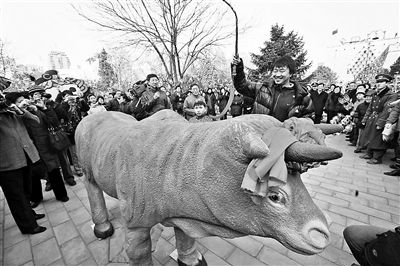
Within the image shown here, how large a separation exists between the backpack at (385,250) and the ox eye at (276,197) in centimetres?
112

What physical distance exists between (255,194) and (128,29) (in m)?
12.7

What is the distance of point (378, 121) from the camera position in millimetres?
→ 5305

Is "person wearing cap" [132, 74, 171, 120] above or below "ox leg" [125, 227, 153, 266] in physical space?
above

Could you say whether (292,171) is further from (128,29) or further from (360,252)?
(128,29)

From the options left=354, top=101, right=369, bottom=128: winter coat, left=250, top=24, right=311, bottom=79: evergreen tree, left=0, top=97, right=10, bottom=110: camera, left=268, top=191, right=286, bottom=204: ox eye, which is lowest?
left=354, top=101, right=369, bottom=128: winter coat

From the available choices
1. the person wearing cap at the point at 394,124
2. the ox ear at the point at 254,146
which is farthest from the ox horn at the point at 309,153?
the person wearing cap at the point at 394,124

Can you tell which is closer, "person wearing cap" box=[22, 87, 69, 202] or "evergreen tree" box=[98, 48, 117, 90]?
"person wearing cap" box=[22, 87, 69, 202]

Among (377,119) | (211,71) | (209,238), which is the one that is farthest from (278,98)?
(211,71)

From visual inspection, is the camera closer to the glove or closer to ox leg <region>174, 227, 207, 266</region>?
ox leg <region>174, 227, 207, 266</region>

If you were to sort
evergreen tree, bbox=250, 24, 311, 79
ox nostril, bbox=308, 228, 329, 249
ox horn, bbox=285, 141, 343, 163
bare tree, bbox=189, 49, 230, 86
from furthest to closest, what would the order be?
bare tree, bbox=189, 49, 230, 86 < evergreen tree, bbox=250, 24, 311, 79 < ox nostril, bbox=308, 228, 329, 249 < ox horn, bbox=285, 141, 343, 163

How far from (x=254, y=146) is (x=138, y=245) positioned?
1.38 metres

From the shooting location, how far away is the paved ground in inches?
90.1

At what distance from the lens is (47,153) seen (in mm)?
3627

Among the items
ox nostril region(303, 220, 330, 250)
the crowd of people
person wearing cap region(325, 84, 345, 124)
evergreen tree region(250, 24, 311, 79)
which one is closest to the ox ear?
ox nostril region(303, 220, 330, 250)
